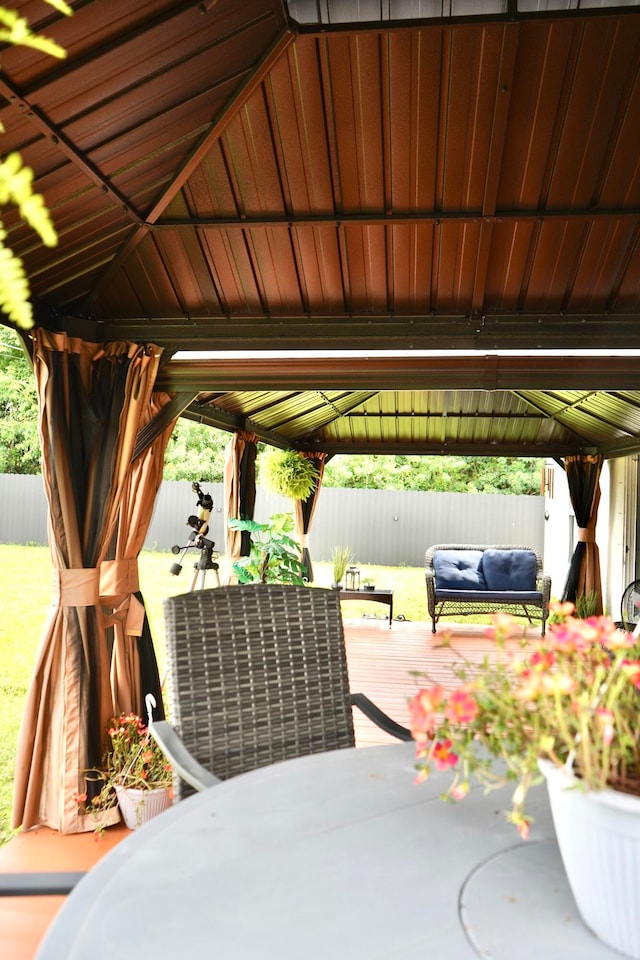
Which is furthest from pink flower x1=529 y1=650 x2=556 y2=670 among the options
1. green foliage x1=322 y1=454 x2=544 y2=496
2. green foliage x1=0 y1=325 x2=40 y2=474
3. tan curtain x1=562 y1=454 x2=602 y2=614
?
green foliage x1=322 y1=454 x2=544 y2=496

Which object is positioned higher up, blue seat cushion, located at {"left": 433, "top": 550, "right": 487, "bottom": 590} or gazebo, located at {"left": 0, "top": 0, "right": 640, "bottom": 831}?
gazebo, located at {"left": 0, "top": 0, "right": 640, "bottom": 831}

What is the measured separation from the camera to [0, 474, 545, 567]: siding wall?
14695 millimetres

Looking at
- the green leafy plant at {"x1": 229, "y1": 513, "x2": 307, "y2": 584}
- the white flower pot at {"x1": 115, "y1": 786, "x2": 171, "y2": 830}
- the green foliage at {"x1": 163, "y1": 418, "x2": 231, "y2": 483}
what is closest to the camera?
the white flower pot at {"x1": 115, "y1": 786, "x2": 171, "y2": 830}

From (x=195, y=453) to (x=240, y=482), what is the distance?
1167 centimetres

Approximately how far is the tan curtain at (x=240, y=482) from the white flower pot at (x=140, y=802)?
14.1 feet

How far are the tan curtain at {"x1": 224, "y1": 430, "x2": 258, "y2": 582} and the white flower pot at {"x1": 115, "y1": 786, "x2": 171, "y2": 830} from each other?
14.1 feet

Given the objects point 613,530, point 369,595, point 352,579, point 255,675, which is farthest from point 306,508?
point 255,675

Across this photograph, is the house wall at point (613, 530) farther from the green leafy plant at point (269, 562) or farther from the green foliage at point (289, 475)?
the green leafy plant at point (269, 562)

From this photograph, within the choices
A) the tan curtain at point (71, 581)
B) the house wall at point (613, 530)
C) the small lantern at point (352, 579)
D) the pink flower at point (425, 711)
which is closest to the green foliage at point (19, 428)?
the small lantern at point (352, 579)

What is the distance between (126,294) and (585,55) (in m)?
2.36

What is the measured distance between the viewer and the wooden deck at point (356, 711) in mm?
2701

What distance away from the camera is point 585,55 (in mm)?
2736

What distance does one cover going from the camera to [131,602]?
3.99 m

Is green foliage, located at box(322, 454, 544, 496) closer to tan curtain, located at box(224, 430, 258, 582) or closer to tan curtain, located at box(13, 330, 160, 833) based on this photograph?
tan curtain, located at box(224, 430, 258, 582)
